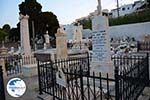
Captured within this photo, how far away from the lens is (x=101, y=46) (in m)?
7.54

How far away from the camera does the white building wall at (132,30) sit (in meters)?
30.2

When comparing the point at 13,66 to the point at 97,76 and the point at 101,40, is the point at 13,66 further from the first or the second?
the point at 97,76

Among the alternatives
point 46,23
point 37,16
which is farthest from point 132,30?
point 37,16

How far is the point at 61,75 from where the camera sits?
5.38 meters

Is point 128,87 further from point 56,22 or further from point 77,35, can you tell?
point 56,22

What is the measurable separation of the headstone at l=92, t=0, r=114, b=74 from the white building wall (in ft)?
78.2

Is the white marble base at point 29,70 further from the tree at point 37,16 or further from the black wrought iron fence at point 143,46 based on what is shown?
the tree at point 37,16

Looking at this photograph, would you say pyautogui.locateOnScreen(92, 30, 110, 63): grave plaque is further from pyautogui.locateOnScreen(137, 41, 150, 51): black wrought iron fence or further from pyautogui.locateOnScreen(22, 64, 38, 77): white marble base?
pyautogui.locateOnScreen(137, 41, 150, 51): black wrought iron fence

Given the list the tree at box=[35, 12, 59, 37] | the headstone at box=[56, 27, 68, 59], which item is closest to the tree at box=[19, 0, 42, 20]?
the tree at box=[35, 12, 59, 37]

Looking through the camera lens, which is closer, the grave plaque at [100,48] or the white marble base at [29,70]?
the grave plaque at [100,48]

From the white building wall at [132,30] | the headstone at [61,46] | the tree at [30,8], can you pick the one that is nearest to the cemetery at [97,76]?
the headstone at [61,46]

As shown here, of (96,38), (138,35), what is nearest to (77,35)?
(138,35)

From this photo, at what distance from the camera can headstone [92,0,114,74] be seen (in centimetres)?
737

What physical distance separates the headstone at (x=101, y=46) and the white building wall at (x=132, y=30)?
23.8 meters
